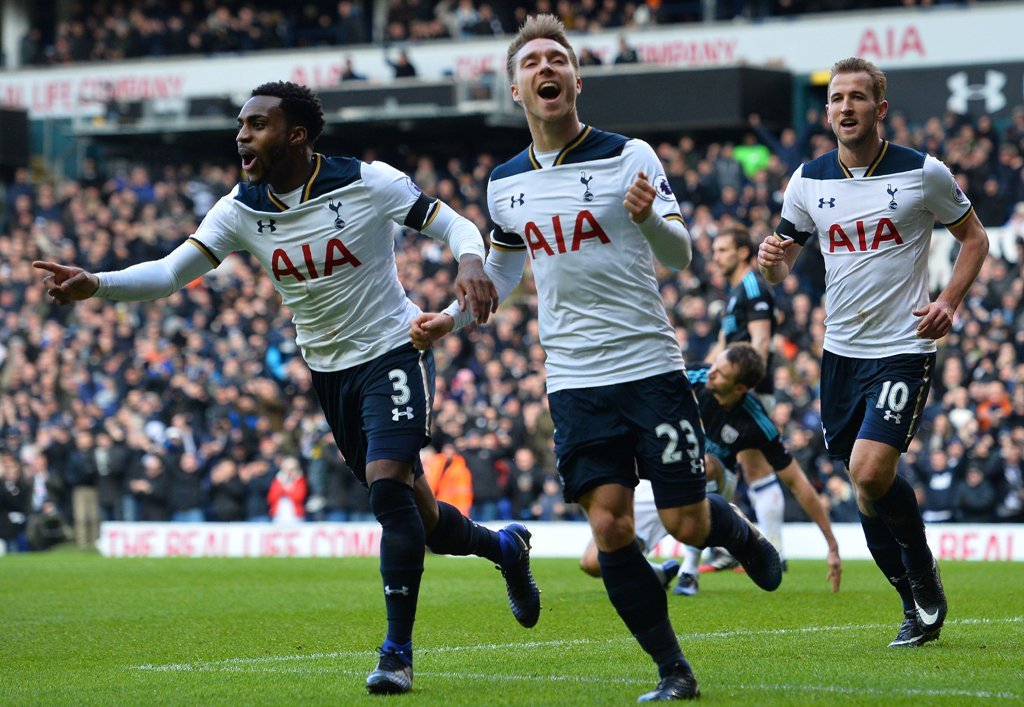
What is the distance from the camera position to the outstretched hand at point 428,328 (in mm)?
6516

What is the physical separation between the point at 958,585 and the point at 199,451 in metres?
14.8

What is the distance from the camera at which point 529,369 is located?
22688mm

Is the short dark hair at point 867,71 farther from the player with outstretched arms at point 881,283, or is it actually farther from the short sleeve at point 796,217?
the short sleeve at point 796,217

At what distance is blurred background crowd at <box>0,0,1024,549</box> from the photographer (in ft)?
62.9

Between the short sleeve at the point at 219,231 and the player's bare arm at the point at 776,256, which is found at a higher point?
the short sleeve at the point at 219,231

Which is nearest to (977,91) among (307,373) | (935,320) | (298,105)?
(307,373)

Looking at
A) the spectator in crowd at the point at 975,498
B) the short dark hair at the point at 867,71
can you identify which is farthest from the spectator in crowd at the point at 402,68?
the short dark hair at the point at 867,71

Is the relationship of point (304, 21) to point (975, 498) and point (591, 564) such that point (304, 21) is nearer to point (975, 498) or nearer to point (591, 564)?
point (975, 498)

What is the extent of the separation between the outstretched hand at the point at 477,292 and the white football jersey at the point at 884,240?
2.14 m

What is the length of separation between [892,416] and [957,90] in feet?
70.5

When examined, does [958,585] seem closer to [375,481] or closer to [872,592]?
[872,592]

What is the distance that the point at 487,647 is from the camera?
27.6ft

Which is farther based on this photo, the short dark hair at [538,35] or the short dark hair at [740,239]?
the short dark hair at [740,239]

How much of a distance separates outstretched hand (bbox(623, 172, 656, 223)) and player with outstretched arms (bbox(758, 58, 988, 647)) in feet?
6.40
